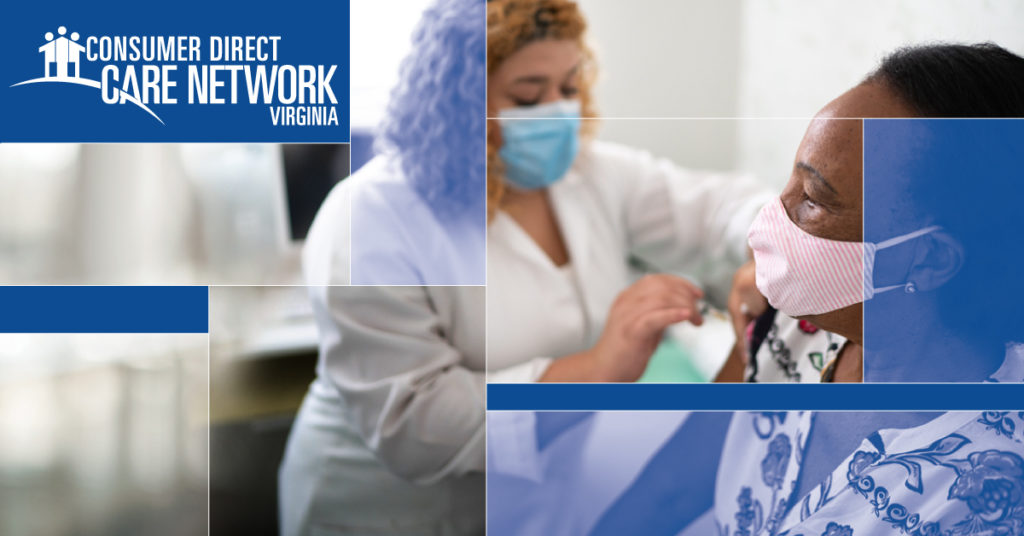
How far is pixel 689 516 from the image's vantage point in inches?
50.5

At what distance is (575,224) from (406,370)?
1.17 ft

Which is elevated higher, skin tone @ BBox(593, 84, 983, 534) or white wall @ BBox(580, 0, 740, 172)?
white wall @ BBox(580, 0, 740, 172)

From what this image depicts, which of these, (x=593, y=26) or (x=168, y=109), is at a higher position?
(x=593, y=26)

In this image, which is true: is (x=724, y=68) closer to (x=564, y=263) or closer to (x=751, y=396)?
(x=564, y=263)

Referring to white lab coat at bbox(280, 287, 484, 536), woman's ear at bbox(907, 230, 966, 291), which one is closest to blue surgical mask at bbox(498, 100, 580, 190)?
white lab coat at bbox(280, 287, 484, 536)

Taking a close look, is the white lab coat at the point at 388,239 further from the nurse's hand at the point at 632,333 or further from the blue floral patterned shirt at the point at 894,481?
the blue floral patterned shirt at the point at 894,481

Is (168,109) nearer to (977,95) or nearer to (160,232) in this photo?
(160,232)

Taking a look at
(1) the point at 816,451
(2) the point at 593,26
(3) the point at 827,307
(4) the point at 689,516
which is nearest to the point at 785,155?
(3) the point at 827,307

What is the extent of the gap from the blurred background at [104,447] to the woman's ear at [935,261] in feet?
3.57

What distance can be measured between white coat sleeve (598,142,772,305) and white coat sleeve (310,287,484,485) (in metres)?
0.30

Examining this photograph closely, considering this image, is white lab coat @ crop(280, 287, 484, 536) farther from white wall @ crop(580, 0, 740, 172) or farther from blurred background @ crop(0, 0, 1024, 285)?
white wall @ crop(580, 0, 740, 172)

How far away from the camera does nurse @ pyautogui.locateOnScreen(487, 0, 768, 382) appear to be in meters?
1.23

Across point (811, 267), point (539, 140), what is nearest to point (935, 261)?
point (811, 267)

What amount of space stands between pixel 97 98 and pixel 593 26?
0.76 metres
